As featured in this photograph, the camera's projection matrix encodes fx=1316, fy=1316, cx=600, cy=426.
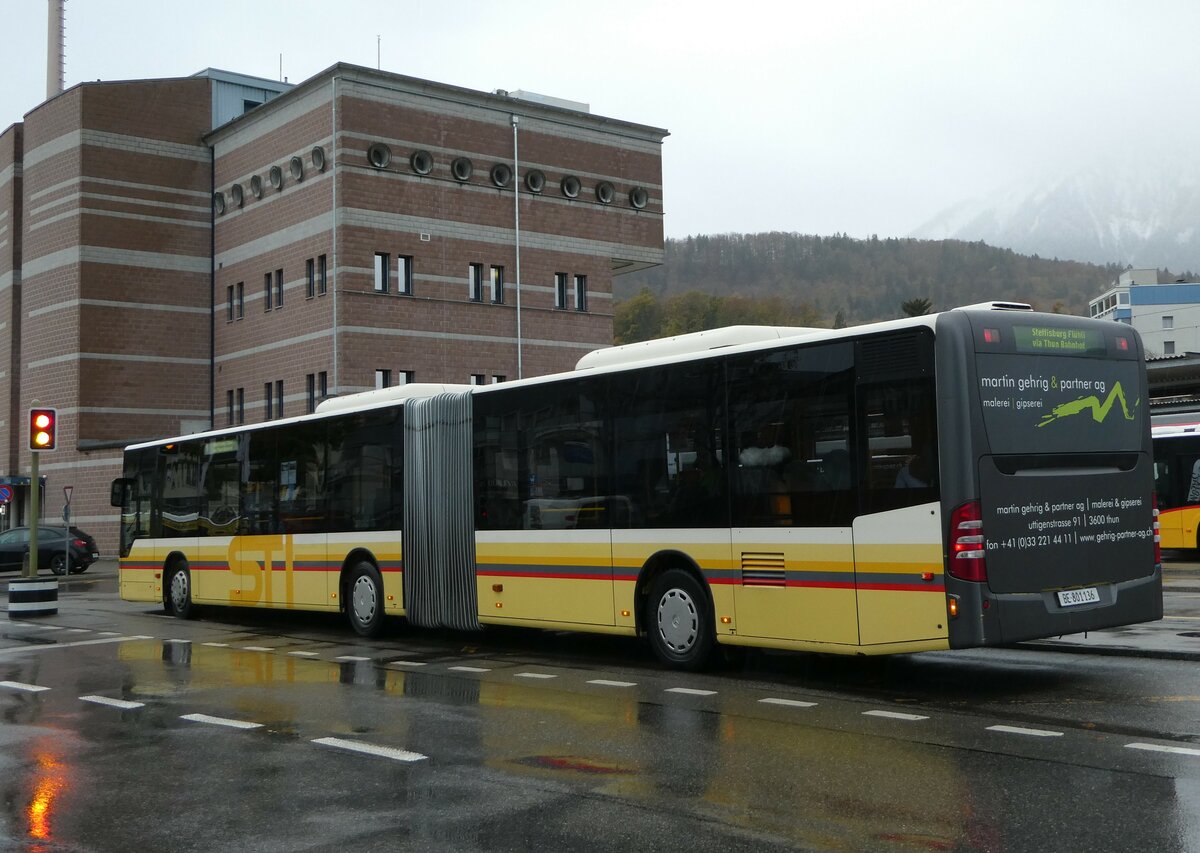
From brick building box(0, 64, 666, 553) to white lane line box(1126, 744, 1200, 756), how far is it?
3713cm

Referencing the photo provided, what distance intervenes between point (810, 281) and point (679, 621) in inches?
4451

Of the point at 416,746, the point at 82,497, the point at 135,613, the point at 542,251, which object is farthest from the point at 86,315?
the point at 416,746

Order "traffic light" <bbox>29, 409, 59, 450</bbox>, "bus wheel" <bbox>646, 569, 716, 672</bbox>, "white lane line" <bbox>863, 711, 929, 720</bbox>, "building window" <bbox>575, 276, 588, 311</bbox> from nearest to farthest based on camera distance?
"white lane line" <bbox>863, 711, 929, 720</bbox>
"bus wheel" <bbox>646, 569, 716, 672</bbox>
"traffic light" <bbox>29, 409, 59, 450</bbox>
"building window" <bbox>575, 276, 588, 311</bbox>

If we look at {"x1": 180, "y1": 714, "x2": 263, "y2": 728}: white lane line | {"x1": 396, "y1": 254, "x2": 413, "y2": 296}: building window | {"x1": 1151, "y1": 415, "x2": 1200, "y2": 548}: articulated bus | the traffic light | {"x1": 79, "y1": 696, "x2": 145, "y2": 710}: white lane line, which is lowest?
{"x1": 180, "y1": 714, "x2": 263, "y2": 728}: white lane line

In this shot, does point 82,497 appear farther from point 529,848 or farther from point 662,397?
point 529,848

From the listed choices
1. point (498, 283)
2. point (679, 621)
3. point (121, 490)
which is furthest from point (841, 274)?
point (679, 621)

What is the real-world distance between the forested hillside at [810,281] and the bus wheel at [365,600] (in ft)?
290

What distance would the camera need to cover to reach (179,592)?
806 inches

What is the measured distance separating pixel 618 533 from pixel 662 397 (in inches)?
55.1

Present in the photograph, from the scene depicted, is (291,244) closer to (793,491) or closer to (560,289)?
(560,289)

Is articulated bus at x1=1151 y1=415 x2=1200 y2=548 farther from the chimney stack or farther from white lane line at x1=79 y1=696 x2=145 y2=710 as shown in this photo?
the chimney stack

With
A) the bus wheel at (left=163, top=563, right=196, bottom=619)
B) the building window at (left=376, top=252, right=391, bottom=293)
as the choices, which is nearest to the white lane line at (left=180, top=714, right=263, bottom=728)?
the bus wheel at (left=163, top=563, right=196, bottom=619)

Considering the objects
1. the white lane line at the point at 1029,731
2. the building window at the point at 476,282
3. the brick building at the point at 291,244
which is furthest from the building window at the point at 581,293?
the white lane line at the point at 1029,731

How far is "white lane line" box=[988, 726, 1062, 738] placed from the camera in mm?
8203
